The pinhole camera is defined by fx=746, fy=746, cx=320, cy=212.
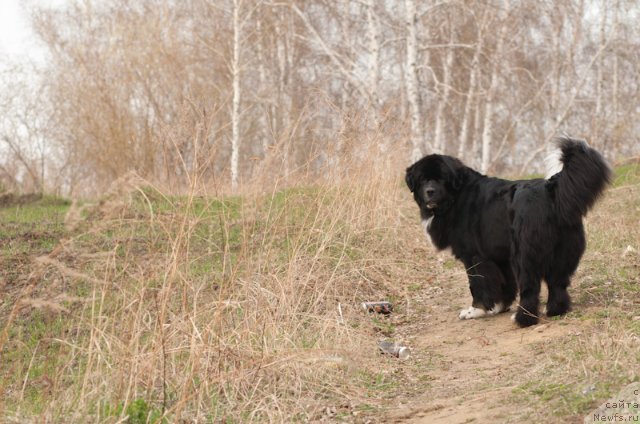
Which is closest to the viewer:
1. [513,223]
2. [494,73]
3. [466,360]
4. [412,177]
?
[466,360]

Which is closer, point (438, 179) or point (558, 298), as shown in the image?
point (558, 298)

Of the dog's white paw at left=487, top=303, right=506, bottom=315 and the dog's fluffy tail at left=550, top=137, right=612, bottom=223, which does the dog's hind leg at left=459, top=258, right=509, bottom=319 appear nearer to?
the dog's white paw at left=487, top=303, right=506, bottom=315

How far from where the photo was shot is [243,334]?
457 centimetres

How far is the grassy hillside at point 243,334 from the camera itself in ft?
12.2

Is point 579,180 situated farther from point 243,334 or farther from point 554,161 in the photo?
point 243,334

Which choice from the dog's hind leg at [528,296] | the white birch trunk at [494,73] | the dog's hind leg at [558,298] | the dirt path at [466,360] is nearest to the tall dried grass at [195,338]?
the dirt path at [466,360]

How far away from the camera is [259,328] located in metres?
4.86

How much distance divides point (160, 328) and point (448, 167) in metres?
3.18

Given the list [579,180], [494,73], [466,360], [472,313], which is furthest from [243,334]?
[494,73]

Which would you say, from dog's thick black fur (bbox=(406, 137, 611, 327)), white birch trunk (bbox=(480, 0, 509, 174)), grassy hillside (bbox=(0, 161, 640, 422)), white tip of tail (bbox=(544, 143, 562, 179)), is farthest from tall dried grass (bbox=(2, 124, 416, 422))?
white birch trunk (bbox=(480, 0, 509, 174))

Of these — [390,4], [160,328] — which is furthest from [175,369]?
[390,4]

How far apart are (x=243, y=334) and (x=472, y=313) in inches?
90.9

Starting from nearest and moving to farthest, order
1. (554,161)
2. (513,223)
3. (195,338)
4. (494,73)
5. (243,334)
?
(195,338)
(243,334)
(554,161)
(513,223)
(494,73)

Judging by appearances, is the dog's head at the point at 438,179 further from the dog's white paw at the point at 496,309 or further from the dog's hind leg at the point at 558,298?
the dog's hind leg at the point at 558,298
